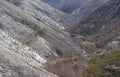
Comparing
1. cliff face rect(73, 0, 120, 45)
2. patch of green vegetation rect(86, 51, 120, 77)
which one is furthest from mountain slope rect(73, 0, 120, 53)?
patch of green vegetation rect(86, 51, 120, 77)

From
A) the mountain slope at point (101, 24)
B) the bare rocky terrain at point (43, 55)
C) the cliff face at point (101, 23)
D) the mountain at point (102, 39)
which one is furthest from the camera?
the cliff face at point (101, 23)

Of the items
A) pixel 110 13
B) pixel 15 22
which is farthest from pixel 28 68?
pixel 110 13

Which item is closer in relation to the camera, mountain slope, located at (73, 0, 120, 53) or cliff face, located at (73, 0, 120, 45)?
mountain slope, located at (73, 0, 120, 53)

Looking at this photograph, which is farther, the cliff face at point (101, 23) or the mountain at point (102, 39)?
the cliff face at point (101, 23)

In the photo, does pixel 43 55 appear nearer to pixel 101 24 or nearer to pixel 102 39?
pixel 102 39

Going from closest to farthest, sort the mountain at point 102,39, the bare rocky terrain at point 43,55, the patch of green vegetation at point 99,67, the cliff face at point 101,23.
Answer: the bare rocky terrain at point 43,55, the patch of green vegetation at point 99,67, the mountain at point 102,39, the cliff face at point 101,23

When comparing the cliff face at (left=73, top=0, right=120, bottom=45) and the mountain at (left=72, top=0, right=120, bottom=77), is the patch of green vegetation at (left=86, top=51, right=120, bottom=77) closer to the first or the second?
the mountain at (left=72, top=0, right=120, bottom=77)

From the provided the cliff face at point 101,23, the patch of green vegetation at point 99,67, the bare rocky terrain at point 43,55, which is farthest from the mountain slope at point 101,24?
the patch of green vegetation at point 99,67

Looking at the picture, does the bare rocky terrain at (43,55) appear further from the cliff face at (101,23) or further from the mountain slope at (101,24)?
the cliff face at (101,23)

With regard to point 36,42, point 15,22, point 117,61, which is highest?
point 15,22

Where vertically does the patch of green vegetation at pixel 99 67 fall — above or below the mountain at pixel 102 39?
below

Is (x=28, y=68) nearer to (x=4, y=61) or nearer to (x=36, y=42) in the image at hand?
(x=4, y=61)
